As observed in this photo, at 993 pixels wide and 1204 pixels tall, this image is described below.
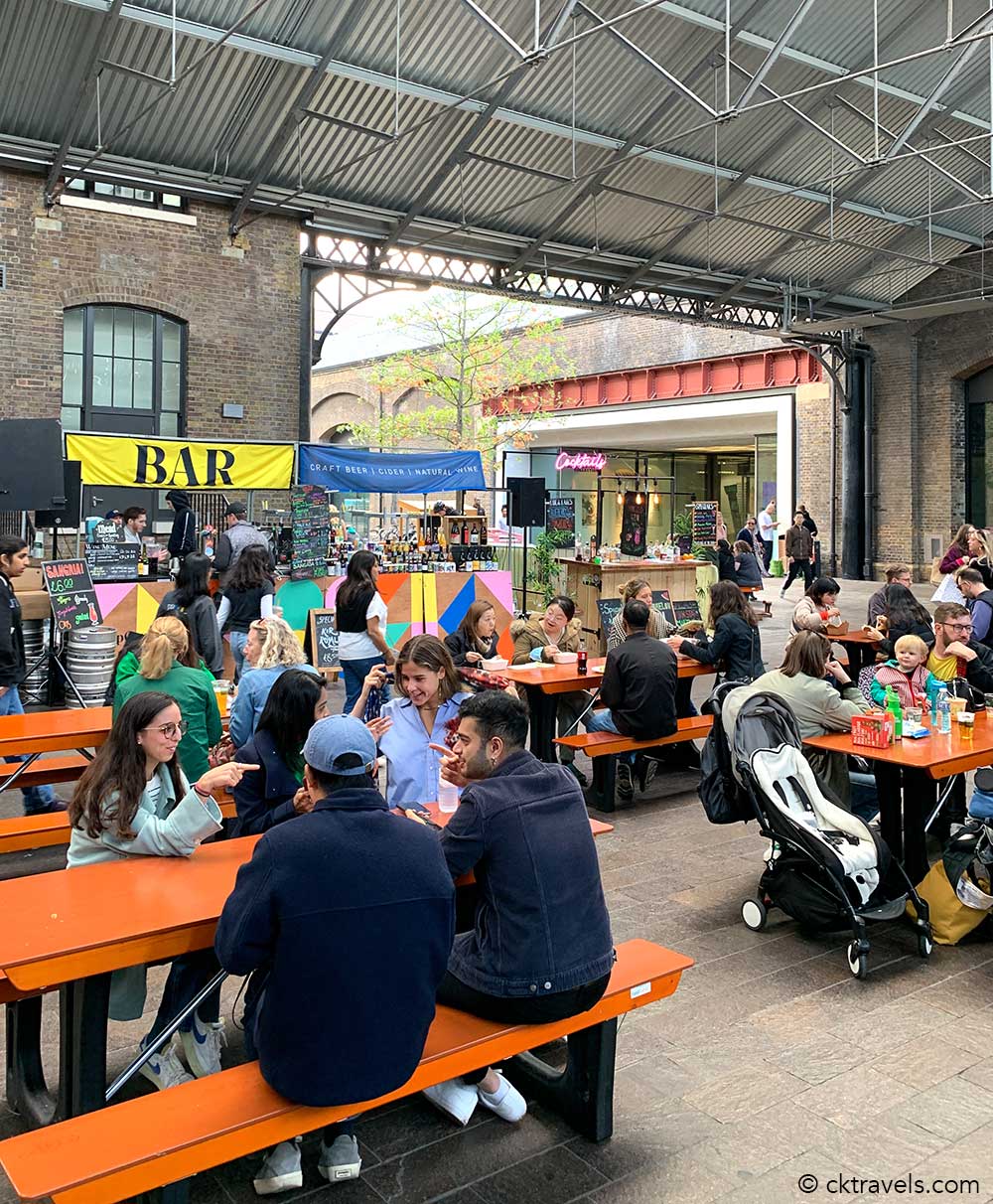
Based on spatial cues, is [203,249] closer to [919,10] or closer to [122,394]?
[122,394]

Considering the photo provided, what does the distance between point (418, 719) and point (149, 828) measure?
1.55 metres

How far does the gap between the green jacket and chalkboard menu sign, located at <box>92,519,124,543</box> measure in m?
6.67

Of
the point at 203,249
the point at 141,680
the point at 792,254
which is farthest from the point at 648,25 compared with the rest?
the point at 141,680

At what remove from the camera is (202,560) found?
8828 mm

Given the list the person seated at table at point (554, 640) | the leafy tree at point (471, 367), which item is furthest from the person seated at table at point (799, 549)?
the person seated at table at point (554, 640)

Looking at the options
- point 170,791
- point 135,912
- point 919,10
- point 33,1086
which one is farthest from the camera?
point 919,10

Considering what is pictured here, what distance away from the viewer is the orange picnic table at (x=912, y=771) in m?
5.20

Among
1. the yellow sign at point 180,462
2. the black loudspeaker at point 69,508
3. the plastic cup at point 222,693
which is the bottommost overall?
the plastic cup at point 222,693

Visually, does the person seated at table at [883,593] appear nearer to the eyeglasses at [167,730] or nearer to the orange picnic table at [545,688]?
the orange picnic table at [545,688]

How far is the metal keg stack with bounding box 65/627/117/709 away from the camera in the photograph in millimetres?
10703

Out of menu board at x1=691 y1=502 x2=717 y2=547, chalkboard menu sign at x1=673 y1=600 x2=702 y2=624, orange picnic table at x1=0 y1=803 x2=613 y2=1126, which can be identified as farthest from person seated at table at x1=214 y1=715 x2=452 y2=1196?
menu board at x1=691 y1=502 x2=717 y2=547

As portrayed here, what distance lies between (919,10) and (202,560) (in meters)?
13.0

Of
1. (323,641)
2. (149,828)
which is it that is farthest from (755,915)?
(323,641)

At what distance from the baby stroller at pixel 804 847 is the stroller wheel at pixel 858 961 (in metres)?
0.06
